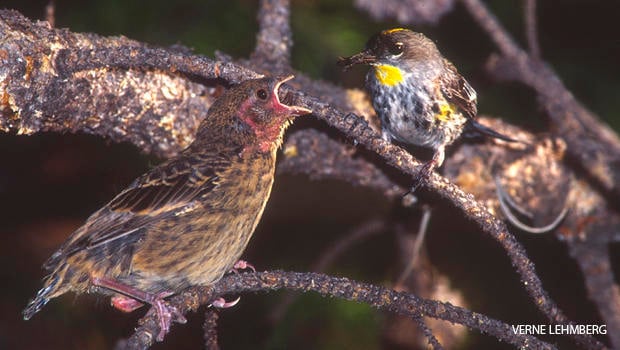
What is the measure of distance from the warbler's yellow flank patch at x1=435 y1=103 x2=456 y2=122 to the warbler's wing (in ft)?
4.30

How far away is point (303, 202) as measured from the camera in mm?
6055

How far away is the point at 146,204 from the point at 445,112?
5.80 ft

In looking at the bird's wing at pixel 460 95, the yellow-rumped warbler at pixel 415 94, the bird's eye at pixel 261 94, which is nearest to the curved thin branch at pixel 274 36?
the yellow-rumped warbler at pixel 415 94

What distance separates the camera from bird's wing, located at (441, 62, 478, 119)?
422 cm

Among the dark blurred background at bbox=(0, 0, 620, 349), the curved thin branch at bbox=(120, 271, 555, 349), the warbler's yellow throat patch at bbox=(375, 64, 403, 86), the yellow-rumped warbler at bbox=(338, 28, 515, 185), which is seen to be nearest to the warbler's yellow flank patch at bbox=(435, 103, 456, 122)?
the yellow-rumped warbler at bbox=(338, 28, 515, 185)

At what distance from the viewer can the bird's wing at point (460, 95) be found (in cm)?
422

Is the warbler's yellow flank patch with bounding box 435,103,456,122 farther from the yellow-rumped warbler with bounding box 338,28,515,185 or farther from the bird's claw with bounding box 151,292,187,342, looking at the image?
the bird's claw with bounding box 151,292,187,342

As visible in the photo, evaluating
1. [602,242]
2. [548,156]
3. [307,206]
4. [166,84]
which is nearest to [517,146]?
[548,156]

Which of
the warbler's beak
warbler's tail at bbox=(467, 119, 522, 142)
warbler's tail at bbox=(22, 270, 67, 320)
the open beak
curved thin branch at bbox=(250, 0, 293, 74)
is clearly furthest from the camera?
warbler's tail at bbox=(467, 119, 522, 142)

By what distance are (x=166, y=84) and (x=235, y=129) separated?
693 millimetres

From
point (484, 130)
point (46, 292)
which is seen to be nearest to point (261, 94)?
point (46, 292)

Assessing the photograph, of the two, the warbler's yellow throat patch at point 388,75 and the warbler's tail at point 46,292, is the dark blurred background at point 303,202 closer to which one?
the warbler's yellow throat patch at point 388,75

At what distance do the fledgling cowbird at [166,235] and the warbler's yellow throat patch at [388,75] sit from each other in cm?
84

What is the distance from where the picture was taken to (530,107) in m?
5.86
